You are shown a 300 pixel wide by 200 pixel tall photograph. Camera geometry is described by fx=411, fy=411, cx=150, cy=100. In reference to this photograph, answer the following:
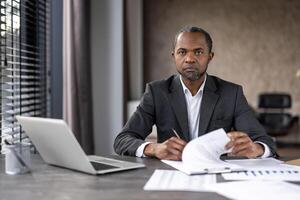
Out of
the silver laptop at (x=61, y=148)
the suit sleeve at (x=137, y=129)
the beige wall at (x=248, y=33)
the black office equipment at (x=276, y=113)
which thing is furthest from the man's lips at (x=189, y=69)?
the beige wall at (x=248, y=33)

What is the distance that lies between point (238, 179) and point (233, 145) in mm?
294

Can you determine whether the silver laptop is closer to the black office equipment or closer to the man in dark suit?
the man in dark suit

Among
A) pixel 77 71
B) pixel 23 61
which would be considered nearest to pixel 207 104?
pixel 23 61

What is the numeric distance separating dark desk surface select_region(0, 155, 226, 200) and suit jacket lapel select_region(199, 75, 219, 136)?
0.55 meters

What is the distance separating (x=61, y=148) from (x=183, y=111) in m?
0.77

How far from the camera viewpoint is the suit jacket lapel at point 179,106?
1926 millimetres

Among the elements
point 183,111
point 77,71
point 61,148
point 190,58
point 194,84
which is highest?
point 77,71

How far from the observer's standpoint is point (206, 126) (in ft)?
6.26

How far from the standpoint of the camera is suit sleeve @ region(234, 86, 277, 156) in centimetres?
179

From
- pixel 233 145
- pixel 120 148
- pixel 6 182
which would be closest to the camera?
pixel 6 182

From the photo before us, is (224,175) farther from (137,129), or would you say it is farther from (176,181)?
(137,129)

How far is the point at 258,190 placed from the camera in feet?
3.58

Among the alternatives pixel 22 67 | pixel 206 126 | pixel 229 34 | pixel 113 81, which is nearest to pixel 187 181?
pixel 206 126

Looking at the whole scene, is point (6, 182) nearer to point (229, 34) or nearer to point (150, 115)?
point (150, 115)
